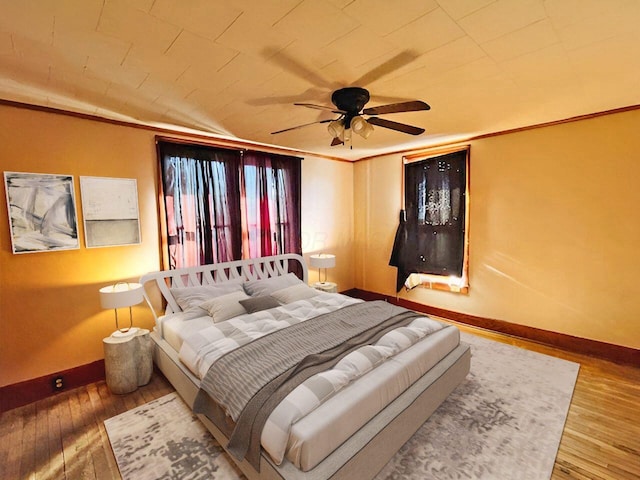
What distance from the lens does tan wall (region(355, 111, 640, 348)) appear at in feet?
9.98

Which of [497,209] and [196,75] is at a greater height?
[196,75]

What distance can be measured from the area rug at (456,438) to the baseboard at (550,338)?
64 centimetres

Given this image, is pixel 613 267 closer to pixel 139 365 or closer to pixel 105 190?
pixel 139 365

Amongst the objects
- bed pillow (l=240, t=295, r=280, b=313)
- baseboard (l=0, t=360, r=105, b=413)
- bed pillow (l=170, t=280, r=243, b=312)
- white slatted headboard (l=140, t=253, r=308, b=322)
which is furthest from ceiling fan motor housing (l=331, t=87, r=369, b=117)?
baseboard (l=0, t=360, r=105, b=413)

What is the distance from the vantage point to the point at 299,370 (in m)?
1.94

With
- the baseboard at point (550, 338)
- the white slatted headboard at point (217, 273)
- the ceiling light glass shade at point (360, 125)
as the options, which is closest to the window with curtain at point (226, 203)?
the white slatted headboard at point (217, 273)

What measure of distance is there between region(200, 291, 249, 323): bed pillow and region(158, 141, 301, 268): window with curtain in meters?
0.73

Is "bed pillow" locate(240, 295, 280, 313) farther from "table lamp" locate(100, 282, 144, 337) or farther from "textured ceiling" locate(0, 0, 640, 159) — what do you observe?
"textured ceiling" locate(0, 0, 640, 159)

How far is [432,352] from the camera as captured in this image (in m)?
2.38

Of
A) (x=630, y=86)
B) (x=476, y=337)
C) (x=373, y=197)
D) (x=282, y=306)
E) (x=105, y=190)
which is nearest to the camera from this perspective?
(x=630, y=86)

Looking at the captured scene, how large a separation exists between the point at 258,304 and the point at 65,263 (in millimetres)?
1866

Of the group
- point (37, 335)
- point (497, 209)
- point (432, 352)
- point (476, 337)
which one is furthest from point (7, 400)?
point (497, 209)

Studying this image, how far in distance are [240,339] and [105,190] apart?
209 centimetres

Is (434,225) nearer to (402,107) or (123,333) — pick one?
(402,107)
